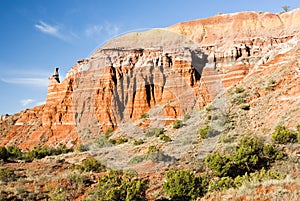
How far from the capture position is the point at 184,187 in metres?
10.5

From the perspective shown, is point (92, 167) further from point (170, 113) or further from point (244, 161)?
point (170, 113)

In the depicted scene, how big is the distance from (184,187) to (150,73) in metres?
33.1

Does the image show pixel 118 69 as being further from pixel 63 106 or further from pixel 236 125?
pixel 236 125

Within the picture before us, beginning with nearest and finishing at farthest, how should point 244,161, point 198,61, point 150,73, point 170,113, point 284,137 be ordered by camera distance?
point 244,161 → point 284,137 → point 170,113 → point 150,73 → point 198,61

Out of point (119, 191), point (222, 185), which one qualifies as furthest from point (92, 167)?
point (222, 185)

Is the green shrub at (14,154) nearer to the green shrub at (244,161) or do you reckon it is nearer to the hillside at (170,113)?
the hillside at (170,113)

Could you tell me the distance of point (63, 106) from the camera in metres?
58.0

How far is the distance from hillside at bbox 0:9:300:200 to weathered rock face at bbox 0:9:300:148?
23 centimetres

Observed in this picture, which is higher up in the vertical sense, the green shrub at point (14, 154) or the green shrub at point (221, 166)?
the green shrub at point (221, 166)

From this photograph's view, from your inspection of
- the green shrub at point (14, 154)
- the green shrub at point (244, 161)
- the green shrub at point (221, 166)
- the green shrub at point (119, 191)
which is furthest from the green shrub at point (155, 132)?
the green shrub at point (119, 191)

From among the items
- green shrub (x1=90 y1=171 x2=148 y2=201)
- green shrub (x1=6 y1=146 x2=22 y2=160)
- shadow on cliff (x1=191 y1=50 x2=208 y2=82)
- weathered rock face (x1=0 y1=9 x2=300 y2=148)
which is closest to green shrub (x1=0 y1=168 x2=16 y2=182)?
green shrub (x1=90 y1=171 x2=148 y2=201)

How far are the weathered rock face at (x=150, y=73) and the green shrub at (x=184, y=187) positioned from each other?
19.3 meters

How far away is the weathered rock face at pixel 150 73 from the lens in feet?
128

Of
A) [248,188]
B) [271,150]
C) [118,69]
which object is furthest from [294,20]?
[248,188]
